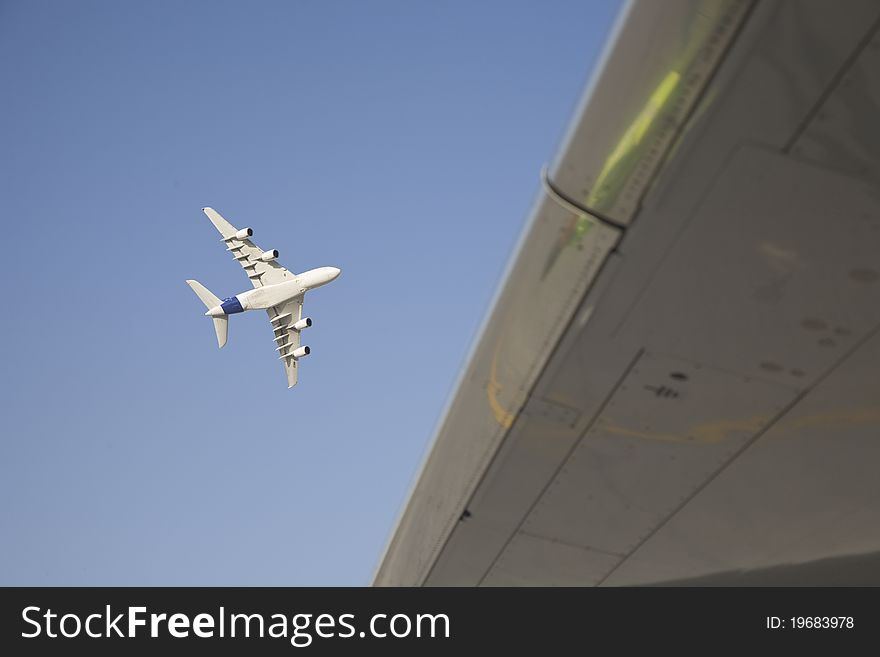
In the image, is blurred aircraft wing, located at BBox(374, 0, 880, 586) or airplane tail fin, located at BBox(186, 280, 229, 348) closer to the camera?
blurred aircraft wing, located at BBox(374, 0, 880, 586)

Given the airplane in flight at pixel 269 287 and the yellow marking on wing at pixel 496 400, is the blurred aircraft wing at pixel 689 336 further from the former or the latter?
the airplane in flight at pixel 269 287

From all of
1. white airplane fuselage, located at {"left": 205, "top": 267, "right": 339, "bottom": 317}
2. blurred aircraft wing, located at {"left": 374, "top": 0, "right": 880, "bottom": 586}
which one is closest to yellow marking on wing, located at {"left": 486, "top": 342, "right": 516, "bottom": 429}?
blurred aircraft wing, located at {"left": 374, "top": 0, "right": 880, "bottom": 586}

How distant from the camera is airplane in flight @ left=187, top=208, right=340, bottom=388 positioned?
5044 cm

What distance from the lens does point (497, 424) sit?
6.78 m

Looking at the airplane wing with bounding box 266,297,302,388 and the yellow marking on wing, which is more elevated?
the airplane wing with bounding box 266,297,302,388

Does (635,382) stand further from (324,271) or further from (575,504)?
(324,271)

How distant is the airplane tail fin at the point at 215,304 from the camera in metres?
54.0

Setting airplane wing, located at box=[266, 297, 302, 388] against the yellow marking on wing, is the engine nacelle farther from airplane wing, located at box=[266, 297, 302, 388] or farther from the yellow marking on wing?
the yellow marking on wing

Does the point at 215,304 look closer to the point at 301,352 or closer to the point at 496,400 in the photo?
the point at 301,352

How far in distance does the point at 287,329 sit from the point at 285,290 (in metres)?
3.16

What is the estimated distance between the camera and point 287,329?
53.4m

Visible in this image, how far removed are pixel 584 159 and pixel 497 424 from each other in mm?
2191

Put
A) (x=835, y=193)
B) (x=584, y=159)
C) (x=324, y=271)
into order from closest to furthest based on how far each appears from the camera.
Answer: (x=835, y=193) → (x=584, y=159) → (x=324, y=271)
